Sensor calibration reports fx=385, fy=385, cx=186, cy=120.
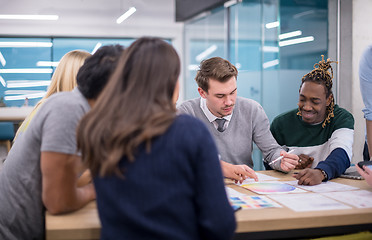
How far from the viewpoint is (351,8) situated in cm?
393

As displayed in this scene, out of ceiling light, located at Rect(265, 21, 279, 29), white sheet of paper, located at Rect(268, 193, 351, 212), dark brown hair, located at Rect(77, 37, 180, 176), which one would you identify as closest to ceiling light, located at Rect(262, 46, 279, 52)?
ceiling light, located at Rect(265, 21, 279, 29)

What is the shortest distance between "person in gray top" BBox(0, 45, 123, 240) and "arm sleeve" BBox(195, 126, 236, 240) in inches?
17.7

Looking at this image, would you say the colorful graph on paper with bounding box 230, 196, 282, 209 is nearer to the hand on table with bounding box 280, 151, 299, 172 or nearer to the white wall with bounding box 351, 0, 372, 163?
the hand on table with bounding box 280, 151, 299, 172

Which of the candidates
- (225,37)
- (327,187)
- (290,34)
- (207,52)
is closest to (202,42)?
(207,52)

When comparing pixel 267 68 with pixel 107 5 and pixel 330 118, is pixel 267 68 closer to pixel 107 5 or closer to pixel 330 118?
pixel 330 118

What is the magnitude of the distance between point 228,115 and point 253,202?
1.10m

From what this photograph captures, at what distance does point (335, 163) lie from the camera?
1.96 metres

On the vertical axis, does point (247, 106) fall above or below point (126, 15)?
below

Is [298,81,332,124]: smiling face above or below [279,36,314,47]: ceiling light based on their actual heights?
below

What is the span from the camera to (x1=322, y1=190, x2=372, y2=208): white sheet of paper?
4.71ft

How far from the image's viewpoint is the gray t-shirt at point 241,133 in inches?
96.8

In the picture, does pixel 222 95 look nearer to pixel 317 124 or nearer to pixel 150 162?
pixel 317 124

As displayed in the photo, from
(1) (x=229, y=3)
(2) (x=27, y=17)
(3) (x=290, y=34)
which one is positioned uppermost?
(2) (x=27, y=17)

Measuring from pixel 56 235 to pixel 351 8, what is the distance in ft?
12.4
